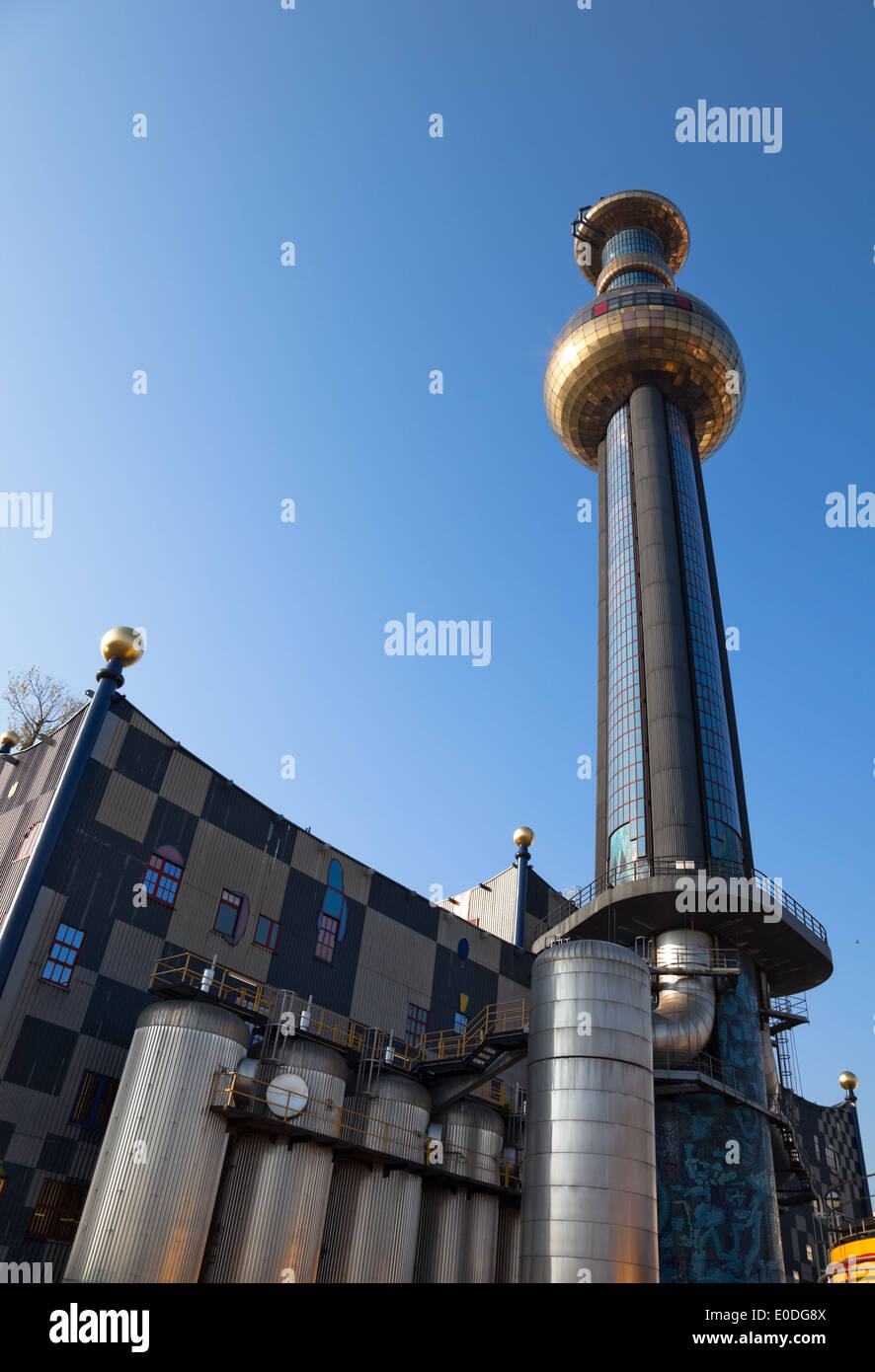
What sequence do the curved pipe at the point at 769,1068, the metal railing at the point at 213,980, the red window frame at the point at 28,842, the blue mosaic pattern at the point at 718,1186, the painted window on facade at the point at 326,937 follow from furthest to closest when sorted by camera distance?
the curved pipe at the point at 769,1068 → the painted window on facade at the point at 326,937 → the blue mosaic pattern at the point at 718,1186 → the red window frame at the point at 28,842 → the metal railing at the point at 213,980

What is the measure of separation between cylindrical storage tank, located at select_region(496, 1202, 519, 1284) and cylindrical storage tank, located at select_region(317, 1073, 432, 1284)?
4.01m

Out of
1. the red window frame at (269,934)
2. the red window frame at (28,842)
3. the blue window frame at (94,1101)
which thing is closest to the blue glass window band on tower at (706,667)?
the red window frame at (269,934)

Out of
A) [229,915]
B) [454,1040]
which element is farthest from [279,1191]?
[454,1040]

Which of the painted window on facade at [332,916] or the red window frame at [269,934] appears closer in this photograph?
the red window frame at [269,934]

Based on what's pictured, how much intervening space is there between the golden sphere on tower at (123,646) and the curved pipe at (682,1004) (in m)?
22.7

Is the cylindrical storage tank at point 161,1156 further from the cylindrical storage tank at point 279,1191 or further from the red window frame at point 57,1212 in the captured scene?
the red window frame at point 57,1212

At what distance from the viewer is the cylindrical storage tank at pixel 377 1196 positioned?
25516 mm

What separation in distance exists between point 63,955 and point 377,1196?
1191 cm

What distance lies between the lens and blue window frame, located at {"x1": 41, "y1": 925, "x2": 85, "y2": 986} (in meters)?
25.9

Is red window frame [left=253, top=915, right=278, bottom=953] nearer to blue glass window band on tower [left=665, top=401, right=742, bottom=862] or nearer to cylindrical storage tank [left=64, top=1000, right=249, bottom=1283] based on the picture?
cylindrical storage tank [left=64, top=1000, right=249, bottom=1283]

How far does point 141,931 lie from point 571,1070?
47.2 ft
